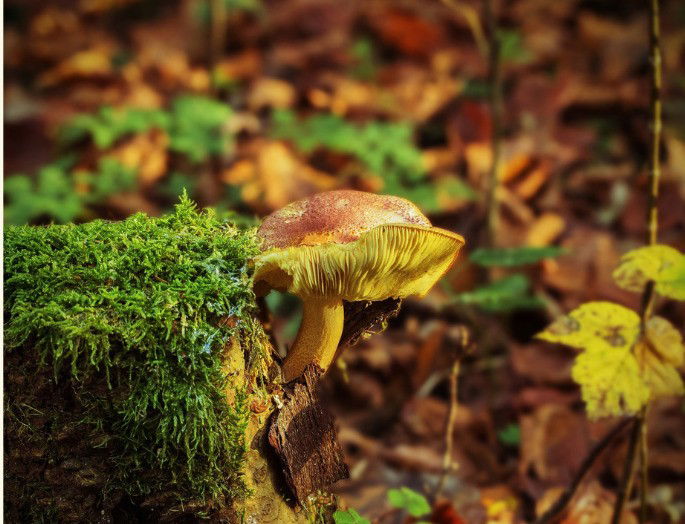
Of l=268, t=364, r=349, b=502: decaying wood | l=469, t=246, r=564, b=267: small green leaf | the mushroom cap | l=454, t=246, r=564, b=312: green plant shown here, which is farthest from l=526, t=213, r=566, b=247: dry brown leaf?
l=268, t=364, r=349, b=502: decaying wood

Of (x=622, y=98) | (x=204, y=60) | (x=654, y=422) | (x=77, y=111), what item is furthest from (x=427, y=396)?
(x=204, y=60)

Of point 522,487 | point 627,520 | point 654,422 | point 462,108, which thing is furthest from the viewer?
point 462,108

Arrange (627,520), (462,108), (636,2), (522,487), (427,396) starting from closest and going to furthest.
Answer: (627,520) < (522,487) < (427,396) < (462,108) < (636,2)

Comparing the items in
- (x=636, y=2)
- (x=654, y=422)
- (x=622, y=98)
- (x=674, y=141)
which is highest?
(x=636, y=2)

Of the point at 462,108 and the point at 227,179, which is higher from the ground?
the point at 462,108

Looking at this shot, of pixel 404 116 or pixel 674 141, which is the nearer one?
pixel 674 141

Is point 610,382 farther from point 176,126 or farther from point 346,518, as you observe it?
point 176,126

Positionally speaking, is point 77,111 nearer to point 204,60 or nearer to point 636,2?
point 204,60

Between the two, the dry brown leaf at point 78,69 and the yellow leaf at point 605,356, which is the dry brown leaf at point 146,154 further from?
the yellow leaf at point 605,356
